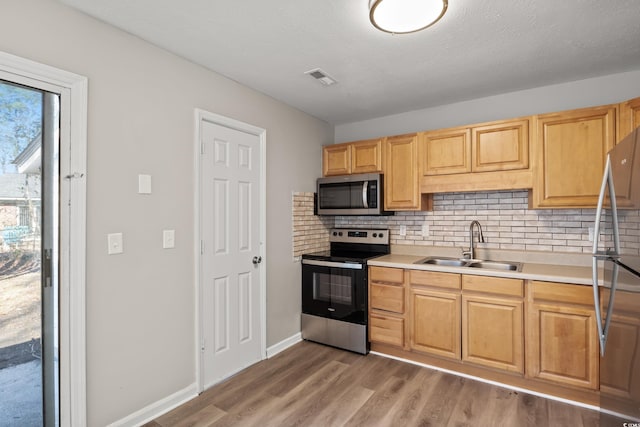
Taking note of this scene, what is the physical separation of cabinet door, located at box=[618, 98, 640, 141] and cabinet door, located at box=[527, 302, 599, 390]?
116 cm

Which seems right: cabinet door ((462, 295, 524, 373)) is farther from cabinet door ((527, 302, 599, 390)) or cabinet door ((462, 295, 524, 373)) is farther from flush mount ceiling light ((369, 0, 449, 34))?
flush mount ceiling light ((369, 0, 449, 34))

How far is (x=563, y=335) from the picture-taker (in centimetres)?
232

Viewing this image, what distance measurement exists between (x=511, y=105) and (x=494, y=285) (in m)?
1.67

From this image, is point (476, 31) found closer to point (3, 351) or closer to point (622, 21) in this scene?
point (622, 21)

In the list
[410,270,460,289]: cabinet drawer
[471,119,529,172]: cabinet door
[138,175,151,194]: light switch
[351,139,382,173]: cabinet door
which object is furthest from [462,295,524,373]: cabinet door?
[138,175,151,194]: light switch

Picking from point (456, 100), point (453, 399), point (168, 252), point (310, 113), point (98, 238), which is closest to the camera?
point (98, 238)

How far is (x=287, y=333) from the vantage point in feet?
10.8

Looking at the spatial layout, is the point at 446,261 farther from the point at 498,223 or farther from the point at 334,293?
the point at 334,293

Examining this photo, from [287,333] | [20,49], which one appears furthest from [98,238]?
[287,333]

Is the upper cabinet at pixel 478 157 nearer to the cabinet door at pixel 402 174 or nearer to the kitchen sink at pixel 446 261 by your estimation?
the cabinet door at pixel 402 174

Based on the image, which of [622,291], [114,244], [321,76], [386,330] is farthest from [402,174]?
[114,244]

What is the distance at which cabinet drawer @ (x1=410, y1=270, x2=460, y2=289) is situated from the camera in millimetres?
2723

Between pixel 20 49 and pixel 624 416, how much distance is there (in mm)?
2927

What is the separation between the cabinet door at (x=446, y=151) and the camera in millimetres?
2945
